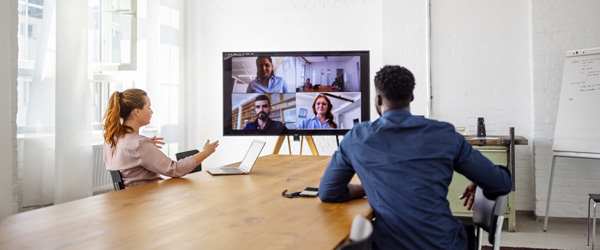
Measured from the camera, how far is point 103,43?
4125mm

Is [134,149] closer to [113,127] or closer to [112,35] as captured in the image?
[113,127]

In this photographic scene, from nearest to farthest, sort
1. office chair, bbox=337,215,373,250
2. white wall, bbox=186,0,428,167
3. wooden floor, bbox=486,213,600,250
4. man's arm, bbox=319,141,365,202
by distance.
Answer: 1. office chair, bbox=337,215,373,250
2. man's arm, bbox=319,141,365,202
3. wooden floor, bbox=486,213,600,250
4. white wall, bbox=186,0,428,167

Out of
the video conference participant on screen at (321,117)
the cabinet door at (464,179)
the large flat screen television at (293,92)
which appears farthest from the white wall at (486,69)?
the video conference participant on screen at (321,117)

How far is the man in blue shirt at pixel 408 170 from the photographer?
1556mm

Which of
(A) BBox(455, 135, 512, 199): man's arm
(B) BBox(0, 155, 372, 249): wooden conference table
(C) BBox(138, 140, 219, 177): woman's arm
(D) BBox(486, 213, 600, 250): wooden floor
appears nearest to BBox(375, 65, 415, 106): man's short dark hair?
(A) BBox(455, 135, 512, 199): man's arm

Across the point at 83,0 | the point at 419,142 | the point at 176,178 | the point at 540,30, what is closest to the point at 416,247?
the point at 419,142

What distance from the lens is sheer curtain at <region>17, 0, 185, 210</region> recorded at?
10.7 feet

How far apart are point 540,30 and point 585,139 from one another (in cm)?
111

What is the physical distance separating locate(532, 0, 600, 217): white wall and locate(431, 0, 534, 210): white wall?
10cm

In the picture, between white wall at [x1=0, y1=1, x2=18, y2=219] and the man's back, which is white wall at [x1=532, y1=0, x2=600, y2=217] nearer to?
the man's back

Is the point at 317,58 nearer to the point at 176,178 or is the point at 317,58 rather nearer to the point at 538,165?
the point at 176,178

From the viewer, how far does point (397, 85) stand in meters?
1.74

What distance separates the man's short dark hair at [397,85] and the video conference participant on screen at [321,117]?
7.25 ft

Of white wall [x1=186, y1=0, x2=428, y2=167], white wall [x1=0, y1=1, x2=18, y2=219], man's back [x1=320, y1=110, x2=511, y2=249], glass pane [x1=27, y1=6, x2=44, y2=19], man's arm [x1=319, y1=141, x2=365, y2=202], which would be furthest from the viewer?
white wall [x1=186, y1=0, x2=428, y2=167]
